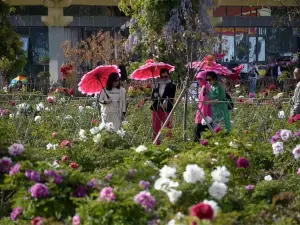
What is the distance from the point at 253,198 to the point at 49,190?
4.82 feet

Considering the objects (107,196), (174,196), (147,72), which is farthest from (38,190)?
(147,72)

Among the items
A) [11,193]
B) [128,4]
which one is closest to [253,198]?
[11,193]

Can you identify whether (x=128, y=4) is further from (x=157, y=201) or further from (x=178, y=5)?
(x=157, y=201)

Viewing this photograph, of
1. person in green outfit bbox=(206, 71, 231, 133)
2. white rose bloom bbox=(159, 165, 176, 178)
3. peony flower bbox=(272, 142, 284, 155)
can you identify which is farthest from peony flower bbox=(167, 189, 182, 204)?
person in green outfit bbox=(206, 71, 231, 133)

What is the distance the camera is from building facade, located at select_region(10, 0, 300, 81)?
95.8ft

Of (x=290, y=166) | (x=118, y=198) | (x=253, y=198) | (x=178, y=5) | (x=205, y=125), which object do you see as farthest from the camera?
(x=178, y=5)

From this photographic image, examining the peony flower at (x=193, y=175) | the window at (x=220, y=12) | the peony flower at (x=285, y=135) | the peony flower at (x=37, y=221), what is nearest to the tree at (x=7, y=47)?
the window at (x=220, y=12)

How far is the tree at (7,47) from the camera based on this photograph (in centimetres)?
2075

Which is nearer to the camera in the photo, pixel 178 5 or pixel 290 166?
pixel 290 166

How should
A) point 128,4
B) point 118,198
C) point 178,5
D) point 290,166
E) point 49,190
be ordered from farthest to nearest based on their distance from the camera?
point 128,4
point 178,5
point 290,166
point 49,190
point 118,198

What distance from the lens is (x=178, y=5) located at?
1988 cm

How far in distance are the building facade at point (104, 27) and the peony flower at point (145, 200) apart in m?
23.6

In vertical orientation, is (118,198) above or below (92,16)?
below

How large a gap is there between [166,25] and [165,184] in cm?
1473
